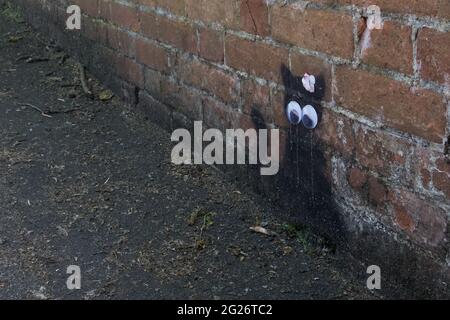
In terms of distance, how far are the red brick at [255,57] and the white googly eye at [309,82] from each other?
5.5 inches

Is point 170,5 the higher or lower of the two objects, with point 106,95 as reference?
higher

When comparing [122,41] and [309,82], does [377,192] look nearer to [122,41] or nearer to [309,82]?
[309,82]

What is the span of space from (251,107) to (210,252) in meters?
0.71

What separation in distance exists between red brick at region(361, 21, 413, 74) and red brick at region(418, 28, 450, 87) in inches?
2.0

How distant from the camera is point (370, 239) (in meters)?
2.52

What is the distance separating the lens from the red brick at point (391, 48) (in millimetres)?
2188

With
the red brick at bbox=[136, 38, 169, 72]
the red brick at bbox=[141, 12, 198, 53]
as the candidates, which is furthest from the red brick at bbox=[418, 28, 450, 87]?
the red brick at bbox=[136, 38, 169, 72]

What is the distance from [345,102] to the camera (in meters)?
2.51

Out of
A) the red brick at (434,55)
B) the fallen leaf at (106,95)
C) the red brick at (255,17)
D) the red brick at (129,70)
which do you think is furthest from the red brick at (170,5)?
the red brick at (434,55)

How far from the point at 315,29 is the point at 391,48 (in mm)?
412

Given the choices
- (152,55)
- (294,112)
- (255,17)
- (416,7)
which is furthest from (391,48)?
(152,55)

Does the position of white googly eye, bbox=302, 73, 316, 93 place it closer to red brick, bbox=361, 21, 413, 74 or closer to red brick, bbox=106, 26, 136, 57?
red brick, bbox=361, 21, 413, 74

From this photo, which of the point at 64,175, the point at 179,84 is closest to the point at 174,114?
the point at 179,84

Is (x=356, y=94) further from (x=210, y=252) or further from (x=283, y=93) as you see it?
(x=210, y=252)
